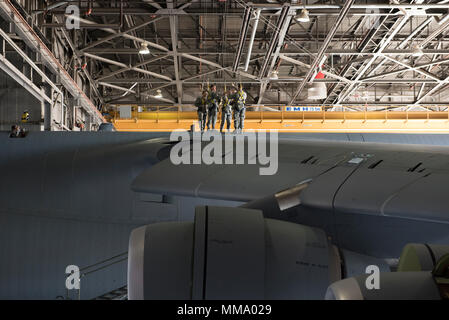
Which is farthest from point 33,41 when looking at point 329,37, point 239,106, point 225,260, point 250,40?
point 225,260

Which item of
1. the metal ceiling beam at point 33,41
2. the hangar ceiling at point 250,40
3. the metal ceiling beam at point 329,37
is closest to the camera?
the metal ceiling beam at point 33,41

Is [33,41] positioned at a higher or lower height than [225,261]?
higher

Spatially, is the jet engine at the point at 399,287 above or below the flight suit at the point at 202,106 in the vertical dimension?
below

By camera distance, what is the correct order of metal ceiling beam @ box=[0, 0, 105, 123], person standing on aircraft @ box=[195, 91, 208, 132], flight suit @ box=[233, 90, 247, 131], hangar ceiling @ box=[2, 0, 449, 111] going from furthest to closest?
1. hangar ceiling @ box=[2, 0, 449, 111]
2. person standing on aircraft @ box=[195, 91, 208, 132]
3. flight suit @ box=[233, 90, 247, 131]
4. metal ceiling beam @ box=[0, 0, 105, 123]

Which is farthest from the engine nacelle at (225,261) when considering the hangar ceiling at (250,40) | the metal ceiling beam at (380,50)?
the metal ceiling beam at (380,50)

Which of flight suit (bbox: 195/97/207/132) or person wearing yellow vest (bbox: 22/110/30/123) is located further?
flight suit (bbox: 195/97/207/132)

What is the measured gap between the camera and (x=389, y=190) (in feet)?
15.4

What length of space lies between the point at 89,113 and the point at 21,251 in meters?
18.0

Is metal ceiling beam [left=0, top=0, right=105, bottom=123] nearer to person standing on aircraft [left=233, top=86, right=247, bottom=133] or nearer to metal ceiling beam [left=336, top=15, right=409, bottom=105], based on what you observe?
person standing on aircraft [left=233, top=86, right=247, bottom=133]

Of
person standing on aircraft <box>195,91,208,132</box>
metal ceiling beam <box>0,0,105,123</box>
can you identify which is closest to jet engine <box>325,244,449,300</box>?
metal ceiling beam <box>0,0,105,123</box>

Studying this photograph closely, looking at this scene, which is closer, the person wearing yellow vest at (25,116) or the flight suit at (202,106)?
the person wearing yellow vest at (25,116)

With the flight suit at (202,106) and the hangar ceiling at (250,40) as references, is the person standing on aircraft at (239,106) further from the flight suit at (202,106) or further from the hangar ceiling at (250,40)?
the hangar ceiling at (250,40)

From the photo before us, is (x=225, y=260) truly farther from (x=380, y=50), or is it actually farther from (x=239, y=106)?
(x=380, y=50)
